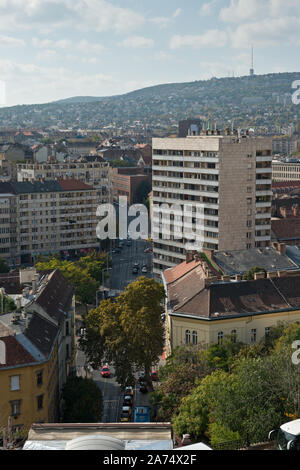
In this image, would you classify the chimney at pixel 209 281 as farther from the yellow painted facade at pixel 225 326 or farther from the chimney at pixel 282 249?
the chimney at pixel 282 249

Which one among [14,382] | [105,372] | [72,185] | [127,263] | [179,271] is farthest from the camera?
[72,185]

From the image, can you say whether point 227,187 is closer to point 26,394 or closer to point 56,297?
point 56,297

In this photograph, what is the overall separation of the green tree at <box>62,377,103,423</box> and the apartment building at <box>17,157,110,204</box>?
74882 mm

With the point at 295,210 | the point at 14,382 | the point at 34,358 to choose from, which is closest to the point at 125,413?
the point at 34,358

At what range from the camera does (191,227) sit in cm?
8294

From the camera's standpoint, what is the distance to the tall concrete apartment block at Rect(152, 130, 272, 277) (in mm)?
77938

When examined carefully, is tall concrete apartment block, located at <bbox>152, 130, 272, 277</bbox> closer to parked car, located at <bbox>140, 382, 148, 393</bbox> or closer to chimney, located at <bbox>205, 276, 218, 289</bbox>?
chimney, located at <bbox>205, 276, 218, 289</bbox>

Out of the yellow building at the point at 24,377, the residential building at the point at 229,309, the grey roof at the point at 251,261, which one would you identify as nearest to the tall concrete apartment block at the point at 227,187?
the grey roof at the point at 251,261

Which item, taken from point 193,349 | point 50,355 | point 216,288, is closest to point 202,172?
point 216,288

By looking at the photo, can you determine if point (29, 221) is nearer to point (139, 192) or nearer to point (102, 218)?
point (102, 218)

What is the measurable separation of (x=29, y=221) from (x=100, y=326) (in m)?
59.8

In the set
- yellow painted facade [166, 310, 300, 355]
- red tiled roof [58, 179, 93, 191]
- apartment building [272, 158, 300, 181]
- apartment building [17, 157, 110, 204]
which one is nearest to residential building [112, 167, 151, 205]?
apartment building [17, 157, 110, 204]

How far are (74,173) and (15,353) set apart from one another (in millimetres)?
90437

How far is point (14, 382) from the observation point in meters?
38.8
